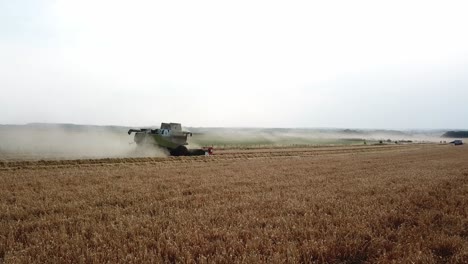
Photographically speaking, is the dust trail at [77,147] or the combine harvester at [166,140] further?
the combine harvester at [166,140]

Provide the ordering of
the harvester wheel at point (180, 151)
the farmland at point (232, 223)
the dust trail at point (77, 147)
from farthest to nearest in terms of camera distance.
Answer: the harvester wheel at point (180, 151), the dust trail at point (77, 147), the farmland at point (232, 223)

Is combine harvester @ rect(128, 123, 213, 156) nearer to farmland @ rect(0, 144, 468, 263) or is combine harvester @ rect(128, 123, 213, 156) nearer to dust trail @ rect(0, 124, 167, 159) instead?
dust trail @ rect(0, 124, 167, 159)

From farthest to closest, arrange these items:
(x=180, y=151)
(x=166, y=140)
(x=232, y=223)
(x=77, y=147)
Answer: (x=77, y=147), (x=166, y=140), (x=180, y=151), (x=232, y=223)

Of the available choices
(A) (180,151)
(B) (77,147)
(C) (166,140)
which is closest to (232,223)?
(A) (180,151)

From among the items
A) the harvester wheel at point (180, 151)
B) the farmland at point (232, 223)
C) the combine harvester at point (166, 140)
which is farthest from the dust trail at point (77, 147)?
the farmland at point (232, 223)

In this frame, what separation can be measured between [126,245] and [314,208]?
4.56 metres

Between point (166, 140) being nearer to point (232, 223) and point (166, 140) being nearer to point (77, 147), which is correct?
point (77, 147)

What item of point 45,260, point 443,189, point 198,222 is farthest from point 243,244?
point 443,189

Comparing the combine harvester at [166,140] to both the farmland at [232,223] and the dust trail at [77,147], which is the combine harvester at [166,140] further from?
the farmland at [232,223]

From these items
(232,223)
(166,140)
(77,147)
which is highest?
(166,140)

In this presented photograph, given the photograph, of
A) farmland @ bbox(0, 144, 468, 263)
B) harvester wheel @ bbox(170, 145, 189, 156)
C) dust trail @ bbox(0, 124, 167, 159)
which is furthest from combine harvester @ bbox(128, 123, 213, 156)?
farmland @ bbox(0, 144, 468, 263)

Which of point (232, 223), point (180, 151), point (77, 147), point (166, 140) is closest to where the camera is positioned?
point (232, 223)

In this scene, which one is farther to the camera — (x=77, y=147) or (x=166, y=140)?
(x=77, y=147)

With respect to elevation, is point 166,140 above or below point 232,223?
above
